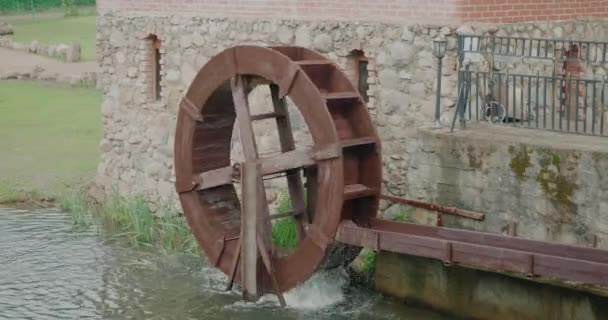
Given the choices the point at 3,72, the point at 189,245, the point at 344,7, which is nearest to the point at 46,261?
the point at 189,245

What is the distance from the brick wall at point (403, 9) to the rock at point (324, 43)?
0.60 ft

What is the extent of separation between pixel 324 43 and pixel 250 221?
2.03m

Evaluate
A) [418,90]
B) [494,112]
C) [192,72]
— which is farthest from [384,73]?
[192,72]

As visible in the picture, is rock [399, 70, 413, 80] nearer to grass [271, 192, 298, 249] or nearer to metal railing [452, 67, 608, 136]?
metal railing [452, 67, 608, 136]

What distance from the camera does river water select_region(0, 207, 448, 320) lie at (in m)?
9.08

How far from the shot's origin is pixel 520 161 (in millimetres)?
8547

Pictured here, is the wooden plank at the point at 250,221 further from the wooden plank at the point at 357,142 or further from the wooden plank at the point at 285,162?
the wooden plank at the point at 357,142

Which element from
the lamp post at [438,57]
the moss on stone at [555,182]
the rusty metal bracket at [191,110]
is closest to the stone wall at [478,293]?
the moss on stone at [555,182]

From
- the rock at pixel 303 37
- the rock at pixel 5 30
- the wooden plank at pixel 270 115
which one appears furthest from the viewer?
the rock at pixel 5 30

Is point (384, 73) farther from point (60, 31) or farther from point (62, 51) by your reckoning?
point (60, 31)

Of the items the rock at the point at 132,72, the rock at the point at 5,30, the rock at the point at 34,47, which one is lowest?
the rock at the point at 132,72

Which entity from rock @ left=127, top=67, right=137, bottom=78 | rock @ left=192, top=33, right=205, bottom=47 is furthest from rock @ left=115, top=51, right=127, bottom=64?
rock @ left=192, top=33, right=205, bottom=47

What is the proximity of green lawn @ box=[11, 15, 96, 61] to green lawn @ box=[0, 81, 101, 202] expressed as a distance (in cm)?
504

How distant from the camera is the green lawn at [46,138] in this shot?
13.7 m
